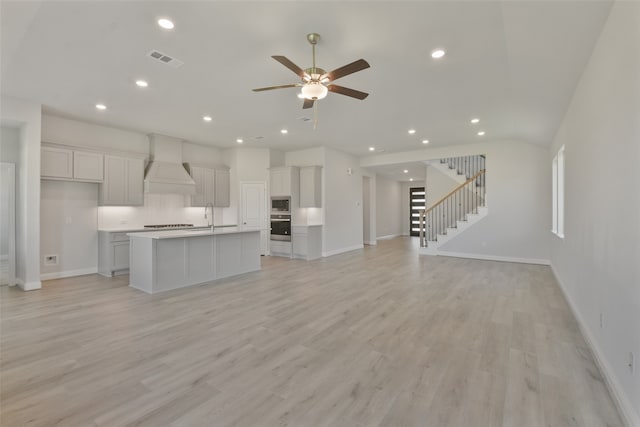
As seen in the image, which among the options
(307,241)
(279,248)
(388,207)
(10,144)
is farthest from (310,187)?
(388,207)

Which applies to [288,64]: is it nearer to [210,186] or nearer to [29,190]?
[29,190]

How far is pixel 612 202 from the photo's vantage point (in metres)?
2.20

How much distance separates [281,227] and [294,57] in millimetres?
5314

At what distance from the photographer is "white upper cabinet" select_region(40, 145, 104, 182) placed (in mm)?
5195

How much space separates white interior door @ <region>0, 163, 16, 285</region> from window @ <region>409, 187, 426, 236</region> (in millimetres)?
13406

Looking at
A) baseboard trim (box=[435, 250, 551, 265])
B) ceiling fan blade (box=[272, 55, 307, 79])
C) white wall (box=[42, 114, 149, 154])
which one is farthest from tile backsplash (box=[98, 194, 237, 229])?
baseboard trim (box=[435, 250, 551, 265])

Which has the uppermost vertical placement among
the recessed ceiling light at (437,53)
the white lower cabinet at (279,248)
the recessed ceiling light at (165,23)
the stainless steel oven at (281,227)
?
the recessed ceiling light at (165,23)

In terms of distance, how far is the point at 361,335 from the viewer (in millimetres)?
3010

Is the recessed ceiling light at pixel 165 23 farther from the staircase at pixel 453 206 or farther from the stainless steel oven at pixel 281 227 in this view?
the staircase at pixel 453 206

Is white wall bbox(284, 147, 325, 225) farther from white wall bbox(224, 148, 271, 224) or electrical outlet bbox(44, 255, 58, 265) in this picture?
electrical outlet bbox(44, 255, 58, 265)

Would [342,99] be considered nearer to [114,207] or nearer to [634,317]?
[634,317]

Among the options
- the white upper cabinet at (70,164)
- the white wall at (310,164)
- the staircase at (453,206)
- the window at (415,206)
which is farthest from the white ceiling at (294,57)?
the window at (415,206)

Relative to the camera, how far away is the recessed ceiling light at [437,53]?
3.22m

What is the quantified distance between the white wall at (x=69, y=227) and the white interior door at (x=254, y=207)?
3.34 m
